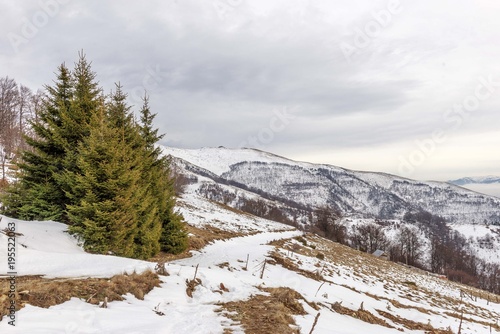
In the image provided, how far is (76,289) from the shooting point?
306 inches

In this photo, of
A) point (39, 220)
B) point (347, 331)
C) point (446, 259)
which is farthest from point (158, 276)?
point (446, 259)

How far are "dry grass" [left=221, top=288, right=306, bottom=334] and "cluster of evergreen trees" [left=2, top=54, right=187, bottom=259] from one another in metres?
8.94

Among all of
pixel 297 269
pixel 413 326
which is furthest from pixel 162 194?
pixel 413 326

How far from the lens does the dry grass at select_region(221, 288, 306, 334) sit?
7.06m

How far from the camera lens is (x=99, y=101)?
59.4ft

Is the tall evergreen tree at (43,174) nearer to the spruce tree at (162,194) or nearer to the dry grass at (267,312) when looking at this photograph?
the spruce tree at (162,194)

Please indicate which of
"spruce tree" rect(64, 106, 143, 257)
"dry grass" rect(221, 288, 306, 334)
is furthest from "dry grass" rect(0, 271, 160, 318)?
"spruce tree" rect(64, 106, 143, 257)

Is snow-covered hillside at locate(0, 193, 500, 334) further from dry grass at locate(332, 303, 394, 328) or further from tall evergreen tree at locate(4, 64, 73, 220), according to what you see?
tall evergreen tree at locate(4, 64, 73, 220)

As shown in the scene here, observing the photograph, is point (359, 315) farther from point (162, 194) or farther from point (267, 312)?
point (162, 194)

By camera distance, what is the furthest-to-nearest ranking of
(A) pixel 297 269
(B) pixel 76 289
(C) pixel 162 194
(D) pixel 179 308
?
(C) pixel 162 194, (A) pixel 297 269, (D) pixel 179 308, (B) pixel 76 289

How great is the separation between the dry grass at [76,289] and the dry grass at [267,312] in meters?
2.63

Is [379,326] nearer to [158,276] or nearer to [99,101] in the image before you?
[158,276]

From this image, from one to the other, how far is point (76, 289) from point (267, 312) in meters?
5.23

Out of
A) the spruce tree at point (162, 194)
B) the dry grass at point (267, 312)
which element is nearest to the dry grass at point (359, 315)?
the dry grass at point (267, 312)
